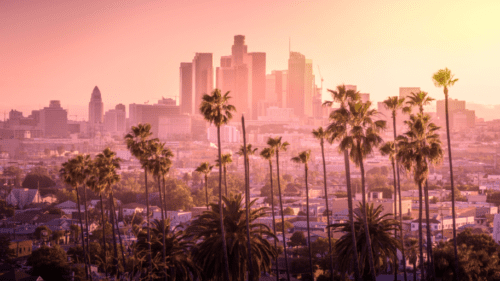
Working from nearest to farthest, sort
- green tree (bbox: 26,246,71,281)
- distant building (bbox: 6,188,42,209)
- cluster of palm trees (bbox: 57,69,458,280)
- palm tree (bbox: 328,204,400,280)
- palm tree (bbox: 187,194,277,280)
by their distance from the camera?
cluster of palm trees (bbox: 57,69,458,280)
palm tree (bbox: 328,204,400,280)
palm tree (bbox: 187,194,277,280)
green tree (bbox: 26,246,71,281)
distant building (bbox: 6,188,42,209)

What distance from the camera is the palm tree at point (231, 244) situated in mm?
31422

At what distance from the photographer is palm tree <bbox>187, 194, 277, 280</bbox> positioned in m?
31.4

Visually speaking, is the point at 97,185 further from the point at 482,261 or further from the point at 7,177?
the point at 7,177

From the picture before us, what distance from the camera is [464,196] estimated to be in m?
138

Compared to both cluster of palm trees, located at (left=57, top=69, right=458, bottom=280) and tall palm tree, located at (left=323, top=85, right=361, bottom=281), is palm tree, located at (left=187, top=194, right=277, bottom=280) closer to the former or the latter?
cluster of palm trees, located at (left=57, top=69, right=458, bottom=280)

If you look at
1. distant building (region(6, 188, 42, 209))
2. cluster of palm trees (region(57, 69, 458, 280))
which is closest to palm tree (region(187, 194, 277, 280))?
cluster of palm trees (region(57, 69, 458, 280))

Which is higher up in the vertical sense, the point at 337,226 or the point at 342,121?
the point at 342,121

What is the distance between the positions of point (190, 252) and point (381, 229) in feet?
38.0

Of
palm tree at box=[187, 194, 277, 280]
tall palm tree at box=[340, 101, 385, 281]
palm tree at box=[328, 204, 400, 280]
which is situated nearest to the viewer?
tall palm tree at box=[340, 101, 385, 281]

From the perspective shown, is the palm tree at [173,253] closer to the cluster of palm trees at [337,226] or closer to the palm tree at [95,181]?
the cluster of palm trees at [337,226]

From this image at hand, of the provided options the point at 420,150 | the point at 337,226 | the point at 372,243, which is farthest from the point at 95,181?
the point at 420,150

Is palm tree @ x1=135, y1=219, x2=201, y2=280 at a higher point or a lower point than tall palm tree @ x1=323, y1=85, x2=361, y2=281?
lower

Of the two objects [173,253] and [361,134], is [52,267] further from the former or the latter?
[361,134]

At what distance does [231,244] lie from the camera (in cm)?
3159
